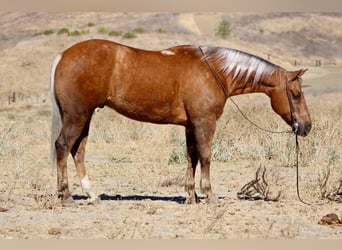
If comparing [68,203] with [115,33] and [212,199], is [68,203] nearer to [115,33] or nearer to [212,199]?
[212,199]

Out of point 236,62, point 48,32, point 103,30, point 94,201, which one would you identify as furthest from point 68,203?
point 103,30

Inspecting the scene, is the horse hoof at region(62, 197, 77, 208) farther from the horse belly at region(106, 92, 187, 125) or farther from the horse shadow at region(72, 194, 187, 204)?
the horse belly at region(106, 92, 187, 125)

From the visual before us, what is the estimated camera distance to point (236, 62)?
344 inches

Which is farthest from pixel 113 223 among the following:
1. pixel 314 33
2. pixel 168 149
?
pixel 314 33

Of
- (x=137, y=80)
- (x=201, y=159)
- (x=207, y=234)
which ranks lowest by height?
(x=207, y=234)

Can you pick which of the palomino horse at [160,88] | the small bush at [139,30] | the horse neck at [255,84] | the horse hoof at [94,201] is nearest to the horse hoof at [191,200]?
the palomino horse at [160,88]

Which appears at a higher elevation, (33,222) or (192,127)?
(192,127)

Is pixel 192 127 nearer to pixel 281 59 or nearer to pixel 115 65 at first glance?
pixel 115 65

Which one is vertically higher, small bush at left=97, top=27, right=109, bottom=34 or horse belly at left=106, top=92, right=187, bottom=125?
small bush at left=97, top=27, right=109, bottom=34

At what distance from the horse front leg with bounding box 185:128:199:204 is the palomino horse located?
0.04ft

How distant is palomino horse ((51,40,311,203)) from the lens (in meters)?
8.38

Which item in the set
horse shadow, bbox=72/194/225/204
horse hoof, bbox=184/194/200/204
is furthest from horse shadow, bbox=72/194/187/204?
horse hoof, bbox=184/194/200/204

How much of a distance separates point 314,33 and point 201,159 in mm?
24226

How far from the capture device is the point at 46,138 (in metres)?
14.6
